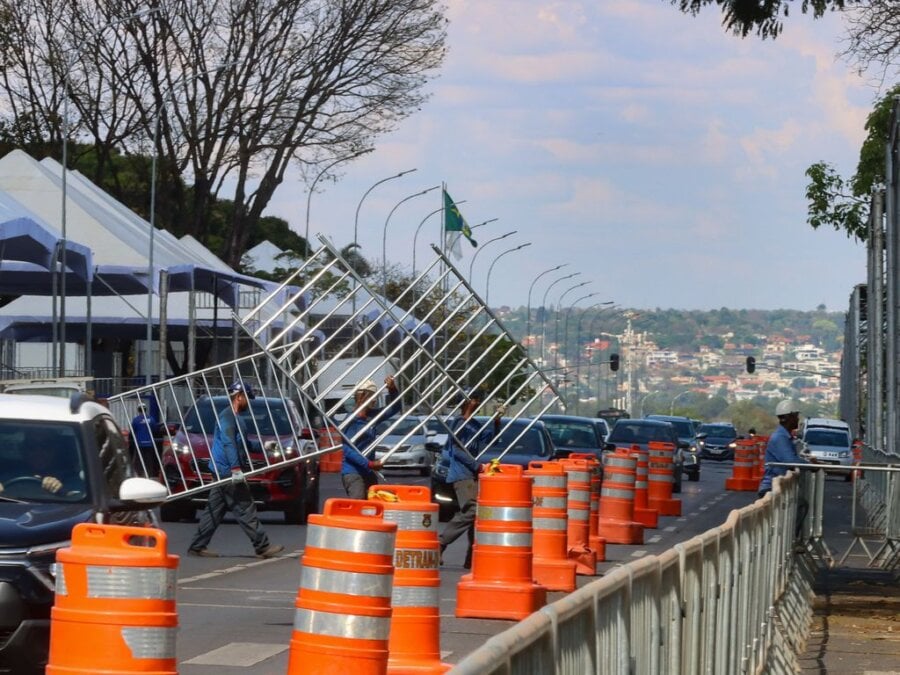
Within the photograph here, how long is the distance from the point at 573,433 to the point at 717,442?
41421 mm

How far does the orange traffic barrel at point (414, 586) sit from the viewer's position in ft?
33.4

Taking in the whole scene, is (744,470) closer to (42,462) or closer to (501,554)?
(501,554)

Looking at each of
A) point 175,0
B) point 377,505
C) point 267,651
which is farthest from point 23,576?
point 175,0

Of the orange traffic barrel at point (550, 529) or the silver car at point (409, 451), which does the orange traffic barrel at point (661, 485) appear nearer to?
the silver car at point (409, 451)

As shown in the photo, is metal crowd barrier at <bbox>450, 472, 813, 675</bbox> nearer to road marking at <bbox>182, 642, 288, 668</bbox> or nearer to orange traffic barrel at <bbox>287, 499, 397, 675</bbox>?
orange traffic barrel at <bbox>287, 499, 397, 675</bbox>

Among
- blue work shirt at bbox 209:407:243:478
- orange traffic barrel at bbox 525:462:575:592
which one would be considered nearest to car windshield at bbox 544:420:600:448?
blue work shirt at bbox 209:407:243:478

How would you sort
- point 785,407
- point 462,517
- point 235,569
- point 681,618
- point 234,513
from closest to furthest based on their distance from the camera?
point 681,618, point 462,517, point 235,569, point 234,513, point 785,407

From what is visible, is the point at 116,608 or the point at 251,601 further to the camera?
the point at 251,601

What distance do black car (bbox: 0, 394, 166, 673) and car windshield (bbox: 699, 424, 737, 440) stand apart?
66.8 m

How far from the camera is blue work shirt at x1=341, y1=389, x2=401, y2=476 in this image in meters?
18.5

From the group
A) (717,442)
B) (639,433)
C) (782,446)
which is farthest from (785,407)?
(717,442)

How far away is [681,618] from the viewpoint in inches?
291

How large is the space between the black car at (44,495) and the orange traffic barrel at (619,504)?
13.3 metres

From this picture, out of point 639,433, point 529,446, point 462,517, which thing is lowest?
point 462,517
